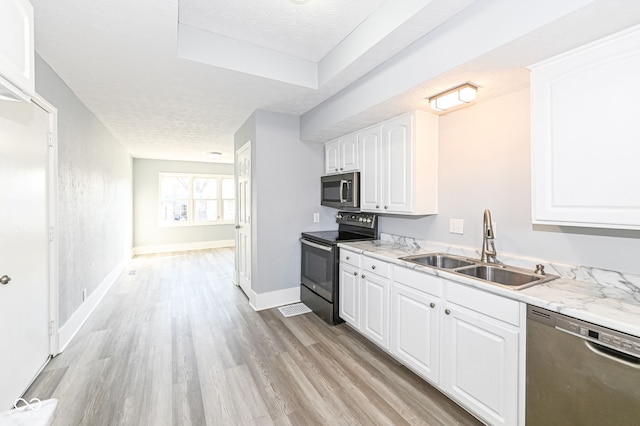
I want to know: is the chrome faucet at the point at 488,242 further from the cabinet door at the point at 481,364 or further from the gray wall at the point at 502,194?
the cabinet door at the point at 481,364

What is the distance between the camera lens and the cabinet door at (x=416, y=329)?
6.35ft

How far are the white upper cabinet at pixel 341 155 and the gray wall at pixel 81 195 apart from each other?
274 cm

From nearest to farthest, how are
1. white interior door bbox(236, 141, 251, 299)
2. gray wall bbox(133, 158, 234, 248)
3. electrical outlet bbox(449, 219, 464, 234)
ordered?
electrical outlet bbox(449, 219, 464, 234)
white interior door bbox(236, 141, 251, 299)
gray wall bbox(133, 158, 234, 248)

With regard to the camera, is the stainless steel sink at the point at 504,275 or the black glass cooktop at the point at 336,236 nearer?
the stainless steel sink at the point at 504,275

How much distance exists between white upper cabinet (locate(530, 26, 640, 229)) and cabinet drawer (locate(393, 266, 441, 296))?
0.71 meters

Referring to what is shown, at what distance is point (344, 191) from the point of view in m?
3.29

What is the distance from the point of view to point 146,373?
2.23m

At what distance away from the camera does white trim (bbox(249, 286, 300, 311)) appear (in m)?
3.50

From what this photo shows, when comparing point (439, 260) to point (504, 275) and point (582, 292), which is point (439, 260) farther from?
point (582, 292)

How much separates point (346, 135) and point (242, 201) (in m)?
1.82

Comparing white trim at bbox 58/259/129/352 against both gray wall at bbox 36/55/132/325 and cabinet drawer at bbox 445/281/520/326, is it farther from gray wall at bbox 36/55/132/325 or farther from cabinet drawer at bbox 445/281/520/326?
cabinet drawer at bbox 445/281/520/326

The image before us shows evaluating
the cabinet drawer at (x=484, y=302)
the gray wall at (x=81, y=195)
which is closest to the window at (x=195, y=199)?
the gray wall at (x=81, y=195)

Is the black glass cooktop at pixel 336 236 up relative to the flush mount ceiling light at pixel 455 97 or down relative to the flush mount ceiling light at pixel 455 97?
down

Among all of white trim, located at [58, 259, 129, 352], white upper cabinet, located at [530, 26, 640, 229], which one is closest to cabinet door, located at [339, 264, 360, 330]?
white upper cabinet, located at [530, 26, 640, 229]
